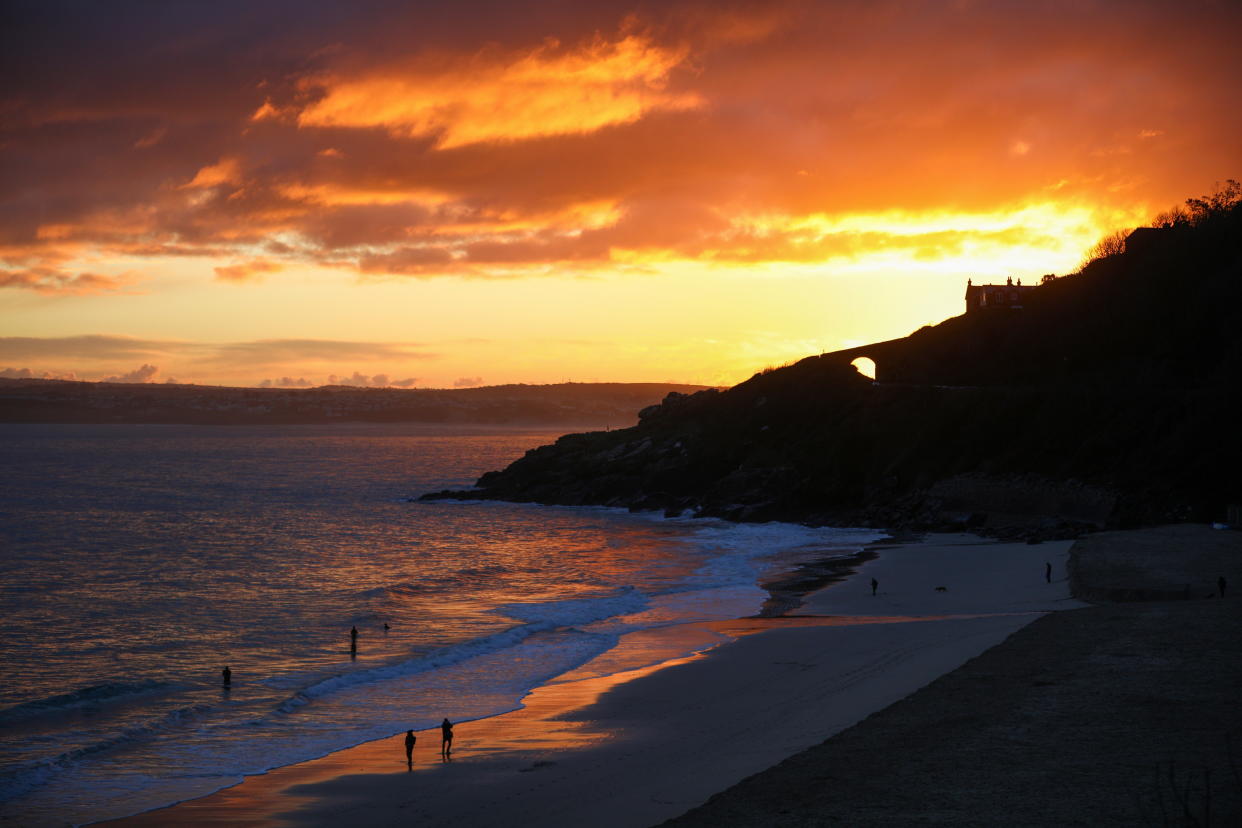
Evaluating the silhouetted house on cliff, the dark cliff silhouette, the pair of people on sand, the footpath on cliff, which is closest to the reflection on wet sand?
the pair of people on sand

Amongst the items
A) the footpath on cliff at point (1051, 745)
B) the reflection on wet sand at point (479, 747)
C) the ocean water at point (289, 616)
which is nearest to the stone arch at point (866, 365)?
the ocean water at point (289, 616)

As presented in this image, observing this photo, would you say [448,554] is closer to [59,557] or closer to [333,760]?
[59,557]

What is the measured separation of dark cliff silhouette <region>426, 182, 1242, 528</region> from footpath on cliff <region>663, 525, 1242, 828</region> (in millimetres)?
34752

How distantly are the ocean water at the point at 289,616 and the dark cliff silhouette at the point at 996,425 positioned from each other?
6370 millimetres

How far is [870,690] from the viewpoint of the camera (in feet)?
83.8

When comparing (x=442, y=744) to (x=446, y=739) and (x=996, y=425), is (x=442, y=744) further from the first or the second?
(x=996, y=425)

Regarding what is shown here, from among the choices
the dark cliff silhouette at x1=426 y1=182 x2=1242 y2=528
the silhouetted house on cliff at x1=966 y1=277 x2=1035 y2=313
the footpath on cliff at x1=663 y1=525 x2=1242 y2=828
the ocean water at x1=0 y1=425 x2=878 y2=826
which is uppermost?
the silhouetted house on cliff at x1=966 y1=277 x2=1035 y2=313

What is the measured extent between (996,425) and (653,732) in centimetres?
Answer: 5625

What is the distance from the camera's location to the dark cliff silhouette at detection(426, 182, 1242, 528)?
63431 millimetres

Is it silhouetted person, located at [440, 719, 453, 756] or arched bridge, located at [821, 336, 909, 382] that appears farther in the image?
arched bridge, located at [821, 336, 909, 382]

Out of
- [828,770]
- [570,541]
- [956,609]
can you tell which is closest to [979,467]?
[570,541]

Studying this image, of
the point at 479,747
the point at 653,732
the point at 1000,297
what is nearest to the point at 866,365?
the point at 1000,297

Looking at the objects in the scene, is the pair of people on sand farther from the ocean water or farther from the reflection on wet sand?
the ocean water

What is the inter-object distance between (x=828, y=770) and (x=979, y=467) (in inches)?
2162
